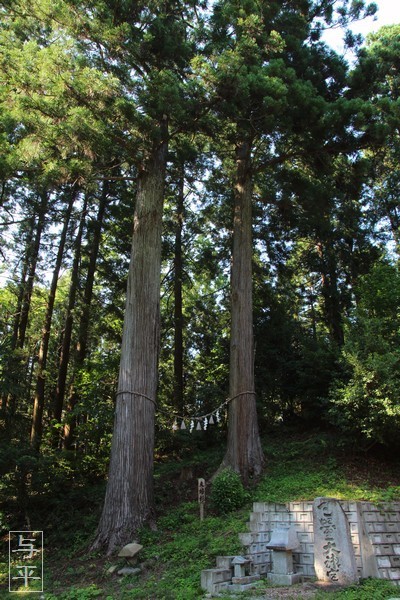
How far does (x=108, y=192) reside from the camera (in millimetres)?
13195

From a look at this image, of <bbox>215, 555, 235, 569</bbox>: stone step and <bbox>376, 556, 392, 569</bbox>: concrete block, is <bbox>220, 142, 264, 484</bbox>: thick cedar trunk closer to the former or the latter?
<bbox>215, 555, 235, 569</bbox>: stone step

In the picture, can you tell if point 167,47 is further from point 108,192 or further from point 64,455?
point 64,455

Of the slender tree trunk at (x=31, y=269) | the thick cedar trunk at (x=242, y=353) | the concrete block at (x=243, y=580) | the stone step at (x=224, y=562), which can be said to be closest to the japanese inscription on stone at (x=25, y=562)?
the stone step at (x=224, y=562)

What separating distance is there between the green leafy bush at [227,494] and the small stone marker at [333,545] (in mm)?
1905

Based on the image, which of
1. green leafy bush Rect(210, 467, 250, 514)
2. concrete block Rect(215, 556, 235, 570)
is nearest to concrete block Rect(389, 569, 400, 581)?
concrete block Rect(215, 556, 235, 570)

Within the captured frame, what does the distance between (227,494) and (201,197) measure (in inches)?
351

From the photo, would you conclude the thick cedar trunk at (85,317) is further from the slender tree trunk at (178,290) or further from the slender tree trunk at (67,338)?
the slender tree trunk at (178,290)

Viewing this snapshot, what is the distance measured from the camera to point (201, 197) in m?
13.4

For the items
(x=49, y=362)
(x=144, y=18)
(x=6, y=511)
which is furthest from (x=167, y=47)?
(x=49, y=362)

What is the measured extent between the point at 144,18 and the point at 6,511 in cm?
961

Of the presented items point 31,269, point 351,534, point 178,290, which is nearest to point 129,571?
point 351,534

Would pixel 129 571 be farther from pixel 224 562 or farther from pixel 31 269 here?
pixel 31 269

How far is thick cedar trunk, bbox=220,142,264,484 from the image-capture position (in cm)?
805

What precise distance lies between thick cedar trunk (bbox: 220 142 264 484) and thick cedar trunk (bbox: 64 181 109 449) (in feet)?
13.9
